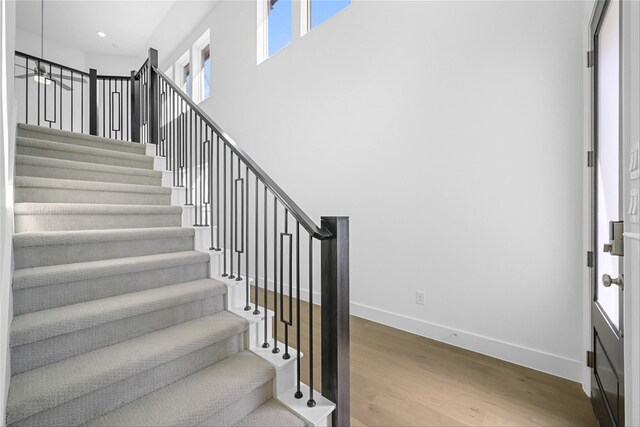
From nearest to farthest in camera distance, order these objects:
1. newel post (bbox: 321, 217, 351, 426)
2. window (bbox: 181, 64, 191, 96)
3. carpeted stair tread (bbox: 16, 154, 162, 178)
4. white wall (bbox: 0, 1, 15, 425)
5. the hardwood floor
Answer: white wall (bbox: 0, 1, 15, 425), newel post (bbox: 321, 217, 351, 426), the hardwood floor, carpeted stair tread (bbox: 16, 154, 162, 178), window (bbox: 181, 64, 191, 96)

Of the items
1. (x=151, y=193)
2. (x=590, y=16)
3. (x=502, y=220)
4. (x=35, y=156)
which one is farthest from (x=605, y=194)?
(x=35, y=156)

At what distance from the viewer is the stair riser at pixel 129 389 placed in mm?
1136

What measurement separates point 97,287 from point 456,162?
8.40ft

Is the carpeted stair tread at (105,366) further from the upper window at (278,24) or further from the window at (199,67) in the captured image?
the window at (199,67)

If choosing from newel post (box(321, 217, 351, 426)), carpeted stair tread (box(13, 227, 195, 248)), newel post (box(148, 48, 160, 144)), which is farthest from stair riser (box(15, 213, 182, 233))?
newel post (box(321, 217, 351, 426))

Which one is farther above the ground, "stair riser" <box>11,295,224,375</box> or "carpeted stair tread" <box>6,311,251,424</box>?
"stair riser" <box>11,295,224,375</box>

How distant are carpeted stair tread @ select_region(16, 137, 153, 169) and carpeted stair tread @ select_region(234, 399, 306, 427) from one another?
96.3 inches

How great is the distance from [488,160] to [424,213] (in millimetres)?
641

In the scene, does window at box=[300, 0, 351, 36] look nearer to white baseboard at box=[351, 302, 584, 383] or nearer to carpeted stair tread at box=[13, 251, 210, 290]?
carpeted stair tread at box=[13, 251, 210, 290]

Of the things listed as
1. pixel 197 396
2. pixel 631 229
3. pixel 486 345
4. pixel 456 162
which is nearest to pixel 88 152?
pixel 197 396

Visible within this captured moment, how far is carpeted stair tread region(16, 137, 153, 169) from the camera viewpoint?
7.43 feet

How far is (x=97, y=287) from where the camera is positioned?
5.35 ft

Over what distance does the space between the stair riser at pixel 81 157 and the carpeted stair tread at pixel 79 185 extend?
46 centimetres

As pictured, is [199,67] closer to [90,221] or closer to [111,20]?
[111,20]
